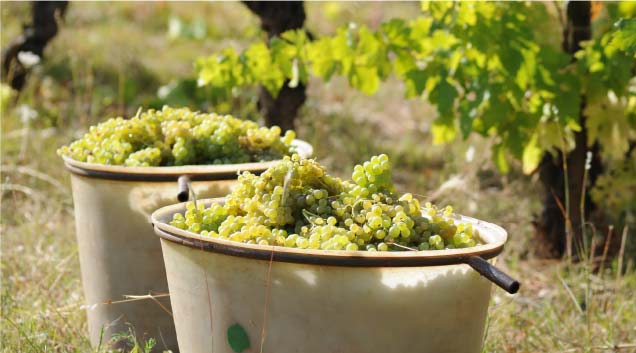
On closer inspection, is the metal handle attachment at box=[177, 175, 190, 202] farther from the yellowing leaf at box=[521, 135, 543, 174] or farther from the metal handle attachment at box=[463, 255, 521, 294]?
the yellowing leaf at box=[521, 135, 543, 174]

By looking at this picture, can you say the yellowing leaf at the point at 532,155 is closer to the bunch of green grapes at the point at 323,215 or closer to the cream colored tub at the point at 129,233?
the cream colored tub at the point at 129,233

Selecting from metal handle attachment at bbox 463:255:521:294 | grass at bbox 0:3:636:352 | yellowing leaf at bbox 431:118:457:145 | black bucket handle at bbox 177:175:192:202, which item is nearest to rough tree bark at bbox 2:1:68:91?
grass at bbox 0:3:636:352

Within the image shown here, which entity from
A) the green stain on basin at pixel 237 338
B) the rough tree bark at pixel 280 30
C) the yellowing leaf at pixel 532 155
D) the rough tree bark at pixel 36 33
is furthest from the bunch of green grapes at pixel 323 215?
the rough tree bark at pixel 36 33

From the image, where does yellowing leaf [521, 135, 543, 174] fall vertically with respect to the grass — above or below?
above

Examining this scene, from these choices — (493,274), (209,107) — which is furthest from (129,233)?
(209,107)

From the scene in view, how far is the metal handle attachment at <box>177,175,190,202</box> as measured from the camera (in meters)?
2.08

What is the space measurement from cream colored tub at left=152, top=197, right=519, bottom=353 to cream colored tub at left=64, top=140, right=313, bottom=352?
1.78 ft

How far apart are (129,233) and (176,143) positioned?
287mm

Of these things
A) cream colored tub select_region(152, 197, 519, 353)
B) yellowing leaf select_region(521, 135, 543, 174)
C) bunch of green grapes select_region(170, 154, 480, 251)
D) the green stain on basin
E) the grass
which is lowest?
the grass

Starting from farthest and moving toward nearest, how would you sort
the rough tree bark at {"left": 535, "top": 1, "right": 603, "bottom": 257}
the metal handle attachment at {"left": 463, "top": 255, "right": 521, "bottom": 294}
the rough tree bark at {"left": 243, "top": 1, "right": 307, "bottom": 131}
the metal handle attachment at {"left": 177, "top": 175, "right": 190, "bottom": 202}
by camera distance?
the rough tree bark at {"left": 243, "top": 1, "right": 307, "bottom": 131} < the rough tree bark at {"left": 535, "top": 1, "right": 603, "bottom": 257} < the metal handle attachment at {"left": 177, "top": 175, "right": 190, "bottom": 202} < the metal handle attachment at {"left": 463, "top": 255, "right": 521, "bottom": 294}

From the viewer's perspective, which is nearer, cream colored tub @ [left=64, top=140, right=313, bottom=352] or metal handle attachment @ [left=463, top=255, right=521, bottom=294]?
metal handle attachment @ [left=463, top=255, right=521, bottom=294]

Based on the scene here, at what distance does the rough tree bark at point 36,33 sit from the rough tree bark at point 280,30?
2.08 metres

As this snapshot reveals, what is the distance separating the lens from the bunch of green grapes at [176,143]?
2406 millimetres

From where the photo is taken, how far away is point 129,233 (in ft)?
7.71
